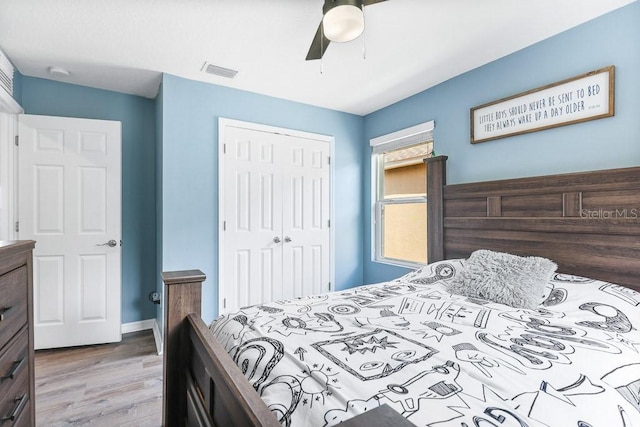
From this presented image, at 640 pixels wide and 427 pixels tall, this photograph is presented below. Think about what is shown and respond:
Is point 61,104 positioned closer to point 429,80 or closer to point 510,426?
point 429,80

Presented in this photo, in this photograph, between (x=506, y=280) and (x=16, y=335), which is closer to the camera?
(x=16, y=335)

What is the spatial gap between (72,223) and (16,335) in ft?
6.02

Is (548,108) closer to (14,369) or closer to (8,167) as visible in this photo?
(14,369)

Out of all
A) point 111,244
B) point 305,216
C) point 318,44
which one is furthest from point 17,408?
point 305,216

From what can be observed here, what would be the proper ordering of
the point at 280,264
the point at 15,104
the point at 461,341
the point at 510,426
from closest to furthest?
the point at 510,426, the point at 461,341, the point at 15,104, the point at 280,264

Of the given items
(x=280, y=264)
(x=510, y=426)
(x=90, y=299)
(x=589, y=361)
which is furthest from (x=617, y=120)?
(x=90, y=299)

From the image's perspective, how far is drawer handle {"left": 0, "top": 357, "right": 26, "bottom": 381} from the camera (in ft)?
3.95

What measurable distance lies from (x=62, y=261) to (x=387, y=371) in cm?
311

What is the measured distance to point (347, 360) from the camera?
1013mm

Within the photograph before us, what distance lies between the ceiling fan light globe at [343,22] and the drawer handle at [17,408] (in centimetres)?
215

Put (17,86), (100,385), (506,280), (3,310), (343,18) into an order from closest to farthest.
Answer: (3,310), (343,18), (506,280), (100,385), (17,86)

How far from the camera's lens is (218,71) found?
8.85 ft

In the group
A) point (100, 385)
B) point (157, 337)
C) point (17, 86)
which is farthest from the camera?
point (157, 337)

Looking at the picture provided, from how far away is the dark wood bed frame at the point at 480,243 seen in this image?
951 mm
